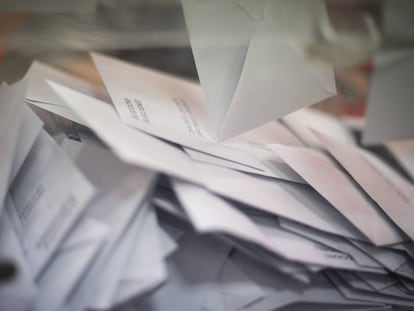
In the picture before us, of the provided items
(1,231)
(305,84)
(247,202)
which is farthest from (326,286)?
(1,231)

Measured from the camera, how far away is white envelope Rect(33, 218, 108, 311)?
0.51m

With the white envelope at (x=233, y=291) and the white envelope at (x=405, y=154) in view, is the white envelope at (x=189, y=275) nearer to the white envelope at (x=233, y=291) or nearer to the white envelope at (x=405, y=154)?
the white envelope at (x=233, y=291)

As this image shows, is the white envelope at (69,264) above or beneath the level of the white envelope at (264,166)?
beneath

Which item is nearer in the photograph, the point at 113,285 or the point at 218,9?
the point at 113,285

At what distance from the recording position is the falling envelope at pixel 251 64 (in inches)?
26.8

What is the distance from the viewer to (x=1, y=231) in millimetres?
569

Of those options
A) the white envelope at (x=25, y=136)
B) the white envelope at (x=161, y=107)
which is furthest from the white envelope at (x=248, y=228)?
the white envelope at (x=25, y=136)

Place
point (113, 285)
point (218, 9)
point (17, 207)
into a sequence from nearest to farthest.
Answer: point (113, 285), point (17, 207), point (218, 9)

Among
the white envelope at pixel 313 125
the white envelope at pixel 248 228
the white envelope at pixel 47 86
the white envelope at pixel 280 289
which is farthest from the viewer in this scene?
the white envelope at pixel 313 125

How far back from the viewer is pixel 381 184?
2.42 feet

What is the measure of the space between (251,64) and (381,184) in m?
0.29

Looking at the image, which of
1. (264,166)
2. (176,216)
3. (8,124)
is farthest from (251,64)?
(8,124)

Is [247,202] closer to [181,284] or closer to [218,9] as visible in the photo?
[181,284]

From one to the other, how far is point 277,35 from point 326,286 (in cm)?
39
